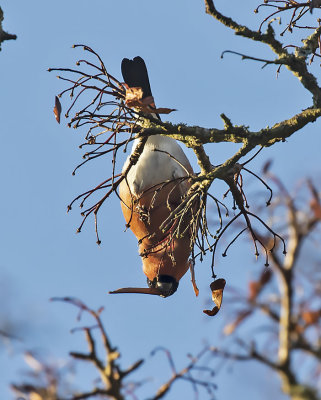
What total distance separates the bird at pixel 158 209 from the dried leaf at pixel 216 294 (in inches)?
16.6

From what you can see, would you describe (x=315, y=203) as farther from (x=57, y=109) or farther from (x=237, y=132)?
(x=57, y=109)

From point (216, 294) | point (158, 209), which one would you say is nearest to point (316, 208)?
point (216, 294)

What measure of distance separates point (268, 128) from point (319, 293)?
5.30ft

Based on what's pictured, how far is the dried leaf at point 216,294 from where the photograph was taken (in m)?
3.95

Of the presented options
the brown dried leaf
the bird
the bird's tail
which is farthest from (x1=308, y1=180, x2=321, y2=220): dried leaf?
the bird's tail

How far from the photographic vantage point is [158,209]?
182 inches

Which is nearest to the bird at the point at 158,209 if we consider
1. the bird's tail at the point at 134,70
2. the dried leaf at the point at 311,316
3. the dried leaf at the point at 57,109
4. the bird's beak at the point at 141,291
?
the bird's beak at the point at 141,291

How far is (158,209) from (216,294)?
0.84 metres

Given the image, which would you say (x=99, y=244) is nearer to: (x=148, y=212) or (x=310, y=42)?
(x=148, y=212)

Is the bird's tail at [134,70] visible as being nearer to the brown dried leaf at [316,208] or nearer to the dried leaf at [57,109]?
the dried leaf at [57,109]

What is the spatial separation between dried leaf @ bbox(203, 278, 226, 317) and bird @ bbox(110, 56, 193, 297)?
1.39 feet

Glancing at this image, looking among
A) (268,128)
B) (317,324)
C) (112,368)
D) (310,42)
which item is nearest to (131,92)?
(268,128)

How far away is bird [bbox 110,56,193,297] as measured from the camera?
15.1 ft

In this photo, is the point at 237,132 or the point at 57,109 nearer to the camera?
the point at 237,132
